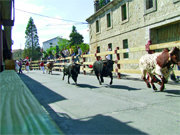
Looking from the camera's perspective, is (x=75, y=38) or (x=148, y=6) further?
(x=75, y=38)

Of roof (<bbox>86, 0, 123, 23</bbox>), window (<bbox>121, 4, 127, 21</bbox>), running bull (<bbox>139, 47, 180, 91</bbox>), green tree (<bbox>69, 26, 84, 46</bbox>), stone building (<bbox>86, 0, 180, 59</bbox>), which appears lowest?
running bull (<bbox>139, 47, 180, 91</bbox>)

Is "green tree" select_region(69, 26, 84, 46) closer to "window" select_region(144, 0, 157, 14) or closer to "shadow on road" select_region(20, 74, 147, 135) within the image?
"window" select_region(144, 0, 157, 14)

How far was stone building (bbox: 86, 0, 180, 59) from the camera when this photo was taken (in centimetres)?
1319

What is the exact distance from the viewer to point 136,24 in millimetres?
16531

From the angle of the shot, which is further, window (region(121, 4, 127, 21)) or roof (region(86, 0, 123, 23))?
roof (region(86, 0, 123, 23))

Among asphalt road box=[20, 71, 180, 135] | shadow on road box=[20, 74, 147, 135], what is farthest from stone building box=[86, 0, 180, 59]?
shadow on road box=[20, 74, 147, 135]

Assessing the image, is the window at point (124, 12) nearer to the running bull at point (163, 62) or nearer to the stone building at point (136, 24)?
the stone building at point (136, 24)

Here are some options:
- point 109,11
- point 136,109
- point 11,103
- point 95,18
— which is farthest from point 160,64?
point 95,18

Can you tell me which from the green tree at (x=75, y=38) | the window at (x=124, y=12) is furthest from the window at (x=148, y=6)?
the green tree at (x=75, y=38)

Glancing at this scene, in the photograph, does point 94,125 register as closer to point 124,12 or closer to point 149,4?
point 149,4

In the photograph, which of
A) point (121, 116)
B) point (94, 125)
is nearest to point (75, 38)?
point (121, 116)

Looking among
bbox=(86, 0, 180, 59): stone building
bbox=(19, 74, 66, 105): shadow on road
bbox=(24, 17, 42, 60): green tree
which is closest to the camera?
bbox=(19, 74, 66, 105): shadow on road

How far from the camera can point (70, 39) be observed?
72.1 metres

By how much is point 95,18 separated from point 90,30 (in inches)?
85.2
